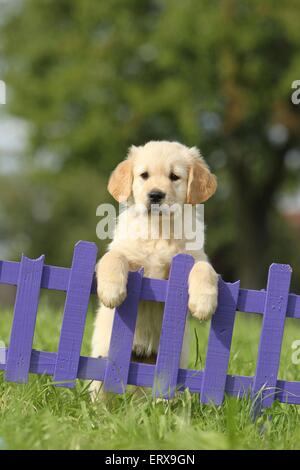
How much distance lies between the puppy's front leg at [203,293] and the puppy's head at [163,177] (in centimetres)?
64

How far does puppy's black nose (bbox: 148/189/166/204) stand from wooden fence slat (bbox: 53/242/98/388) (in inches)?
22.2

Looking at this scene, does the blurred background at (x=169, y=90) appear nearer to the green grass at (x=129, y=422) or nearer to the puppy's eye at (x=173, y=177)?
the puppy's eye at (x=173, y=177)

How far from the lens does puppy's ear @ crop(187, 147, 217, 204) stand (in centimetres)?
418

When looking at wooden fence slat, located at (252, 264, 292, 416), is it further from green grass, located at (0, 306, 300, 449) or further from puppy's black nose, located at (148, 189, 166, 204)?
puppy's black nose, located at (148, 189, 166, 204)

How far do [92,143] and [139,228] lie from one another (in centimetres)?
1365

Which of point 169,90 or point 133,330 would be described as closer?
point 133,330

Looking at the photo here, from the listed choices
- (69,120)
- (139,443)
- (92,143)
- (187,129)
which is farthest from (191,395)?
(69,120)

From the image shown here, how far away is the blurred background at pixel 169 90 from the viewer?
1603 cm

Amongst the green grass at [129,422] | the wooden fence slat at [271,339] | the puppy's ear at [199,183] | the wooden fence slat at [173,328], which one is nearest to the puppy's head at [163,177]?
the puppy's ear at [199,183]

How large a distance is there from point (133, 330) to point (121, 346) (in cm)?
11

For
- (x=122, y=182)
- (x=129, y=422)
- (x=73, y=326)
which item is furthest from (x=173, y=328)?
(x=122, y=182)

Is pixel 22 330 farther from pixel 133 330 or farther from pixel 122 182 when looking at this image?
pixel 122 182

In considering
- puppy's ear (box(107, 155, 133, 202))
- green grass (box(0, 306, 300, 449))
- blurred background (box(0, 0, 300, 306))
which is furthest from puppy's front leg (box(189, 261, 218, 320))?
blurred background (box(0, 0, 300, 306))

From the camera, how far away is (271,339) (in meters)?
3.69
